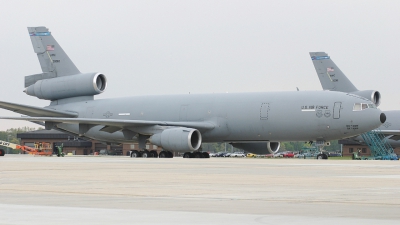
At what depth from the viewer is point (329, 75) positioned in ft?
209

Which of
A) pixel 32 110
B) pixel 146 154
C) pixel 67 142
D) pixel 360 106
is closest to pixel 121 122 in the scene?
pixel 146 154

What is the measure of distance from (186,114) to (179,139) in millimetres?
5135

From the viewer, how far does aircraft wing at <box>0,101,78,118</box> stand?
4869 centimetres

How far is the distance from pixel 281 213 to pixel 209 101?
37451 millimetres

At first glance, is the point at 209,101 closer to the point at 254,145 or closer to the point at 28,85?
the point at 254,145

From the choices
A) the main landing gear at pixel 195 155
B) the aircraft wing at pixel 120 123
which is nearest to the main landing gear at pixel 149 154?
the main landing gear at pixel 195 155

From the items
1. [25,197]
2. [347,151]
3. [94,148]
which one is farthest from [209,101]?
[94,148]

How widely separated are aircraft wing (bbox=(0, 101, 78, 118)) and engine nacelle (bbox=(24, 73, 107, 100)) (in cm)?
166

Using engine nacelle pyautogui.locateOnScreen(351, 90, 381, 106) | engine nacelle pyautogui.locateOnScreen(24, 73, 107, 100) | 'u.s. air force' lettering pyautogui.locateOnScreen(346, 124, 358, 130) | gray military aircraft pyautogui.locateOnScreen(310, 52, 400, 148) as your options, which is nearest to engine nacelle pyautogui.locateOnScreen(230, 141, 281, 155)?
'u.s. air force' lettering pyautogui.locateOnScreen(346, 124, 358, 130)

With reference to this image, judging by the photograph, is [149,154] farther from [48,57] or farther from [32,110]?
[48,57]

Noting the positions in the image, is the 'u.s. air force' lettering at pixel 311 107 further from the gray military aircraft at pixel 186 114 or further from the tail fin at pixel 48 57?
→ the tail fin at pixel 48 57

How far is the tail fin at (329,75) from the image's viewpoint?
6319 cm

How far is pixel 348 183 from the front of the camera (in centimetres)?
1605

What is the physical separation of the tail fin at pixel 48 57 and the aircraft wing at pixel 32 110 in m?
3.21
